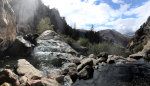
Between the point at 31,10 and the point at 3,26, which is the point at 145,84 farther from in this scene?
the point at 31,10

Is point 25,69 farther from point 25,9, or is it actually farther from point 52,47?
point 25,9

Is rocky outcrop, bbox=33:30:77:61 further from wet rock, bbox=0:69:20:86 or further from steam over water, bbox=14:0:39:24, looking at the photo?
steam over water, bbox=14:0:39:24

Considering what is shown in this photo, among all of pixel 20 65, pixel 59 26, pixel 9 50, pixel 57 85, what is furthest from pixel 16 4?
pixel 57 85

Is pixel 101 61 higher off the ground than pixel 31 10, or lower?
lower

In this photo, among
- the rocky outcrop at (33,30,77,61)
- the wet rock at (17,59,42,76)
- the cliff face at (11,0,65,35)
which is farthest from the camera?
the cliff face at (11,0,65,35)

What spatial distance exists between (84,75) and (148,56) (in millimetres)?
17155

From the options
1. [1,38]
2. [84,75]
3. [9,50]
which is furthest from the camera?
[9,50]

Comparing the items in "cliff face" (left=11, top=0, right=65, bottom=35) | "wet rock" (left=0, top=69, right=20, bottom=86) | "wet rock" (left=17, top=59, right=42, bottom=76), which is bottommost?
"wet rock" (left=17, top=59, right=42, bottom=76)

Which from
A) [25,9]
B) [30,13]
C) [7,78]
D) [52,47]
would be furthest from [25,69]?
[30,13]

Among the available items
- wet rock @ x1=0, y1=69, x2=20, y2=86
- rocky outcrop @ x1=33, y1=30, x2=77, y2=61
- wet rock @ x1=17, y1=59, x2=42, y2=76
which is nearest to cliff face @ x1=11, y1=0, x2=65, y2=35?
rocky outcrop @ x1=33, y1=30, x2=77, y2=61

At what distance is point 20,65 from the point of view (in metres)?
10.3

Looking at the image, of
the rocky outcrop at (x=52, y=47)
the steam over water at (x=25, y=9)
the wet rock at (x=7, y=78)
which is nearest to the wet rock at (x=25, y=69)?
the wet rock at (x=7, y=78)

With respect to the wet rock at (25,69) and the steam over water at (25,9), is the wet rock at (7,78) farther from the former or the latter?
the steam over water at (25,9)

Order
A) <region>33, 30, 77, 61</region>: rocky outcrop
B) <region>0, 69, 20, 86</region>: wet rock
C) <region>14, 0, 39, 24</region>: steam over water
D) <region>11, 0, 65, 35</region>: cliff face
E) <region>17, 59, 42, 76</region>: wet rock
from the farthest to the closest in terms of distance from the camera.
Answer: <region>14, 0, 39, 24</region>: steam over water
<region>11, 0, 65, 35</region>: cliff face
<region>33, 30, 77, 61</region>: rocky outcrop
<region>17, 59, 42, 76</region>: wet rock
<region>0, 69, 20, 86</region>: wet rock
